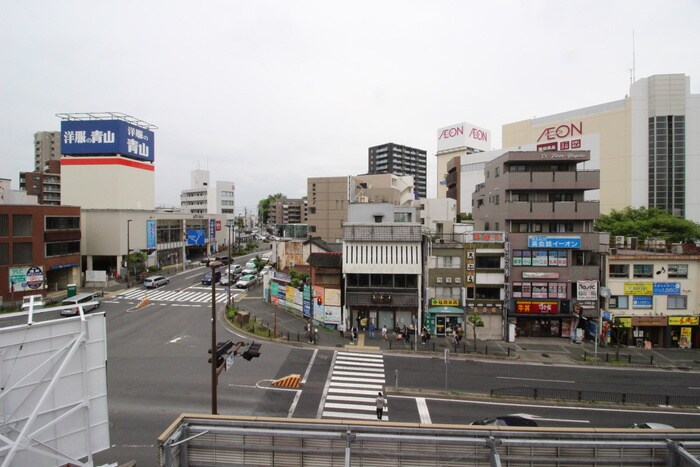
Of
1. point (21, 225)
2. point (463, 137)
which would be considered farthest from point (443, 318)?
point (463, 137)

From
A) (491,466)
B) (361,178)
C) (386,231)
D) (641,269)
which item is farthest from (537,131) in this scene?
(491,466)

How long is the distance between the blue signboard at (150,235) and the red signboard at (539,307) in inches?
2214

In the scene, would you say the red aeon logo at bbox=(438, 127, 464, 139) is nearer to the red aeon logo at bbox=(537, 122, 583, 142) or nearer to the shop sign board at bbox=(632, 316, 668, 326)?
the red aeon logo at bbox=(537, 122, 583, 142)

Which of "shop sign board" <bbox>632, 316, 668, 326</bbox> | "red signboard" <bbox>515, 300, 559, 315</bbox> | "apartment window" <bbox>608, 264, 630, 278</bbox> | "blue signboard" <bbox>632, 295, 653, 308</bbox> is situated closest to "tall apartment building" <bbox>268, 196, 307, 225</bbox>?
"red signboard" <bbox>515, 300, 559, 315</bbox>

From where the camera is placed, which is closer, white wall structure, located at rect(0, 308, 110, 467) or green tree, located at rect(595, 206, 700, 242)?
white wall structure, located at rect(0, 308, 110, 467)

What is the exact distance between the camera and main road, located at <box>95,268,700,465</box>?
19.0 meters

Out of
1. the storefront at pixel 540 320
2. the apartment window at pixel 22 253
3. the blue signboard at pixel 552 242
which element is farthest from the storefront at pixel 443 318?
the apartment window at pixel 22 253

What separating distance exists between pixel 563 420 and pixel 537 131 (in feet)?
300

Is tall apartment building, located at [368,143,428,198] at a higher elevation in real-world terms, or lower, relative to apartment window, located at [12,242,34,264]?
higher

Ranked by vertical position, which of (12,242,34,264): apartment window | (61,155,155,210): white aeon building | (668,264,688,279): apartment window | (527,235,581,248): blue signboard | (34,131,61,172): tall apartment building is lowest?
(668,264,688,279): apartment window

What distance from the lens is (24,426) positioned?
7488 millimetres

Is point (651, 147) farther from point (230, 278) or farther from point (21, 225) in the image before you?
point (21, 225)

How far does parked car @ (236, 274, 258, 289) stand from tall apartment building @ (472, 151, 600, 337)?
35040mm

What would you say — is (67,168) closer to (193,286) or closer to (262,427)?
(193,286)
